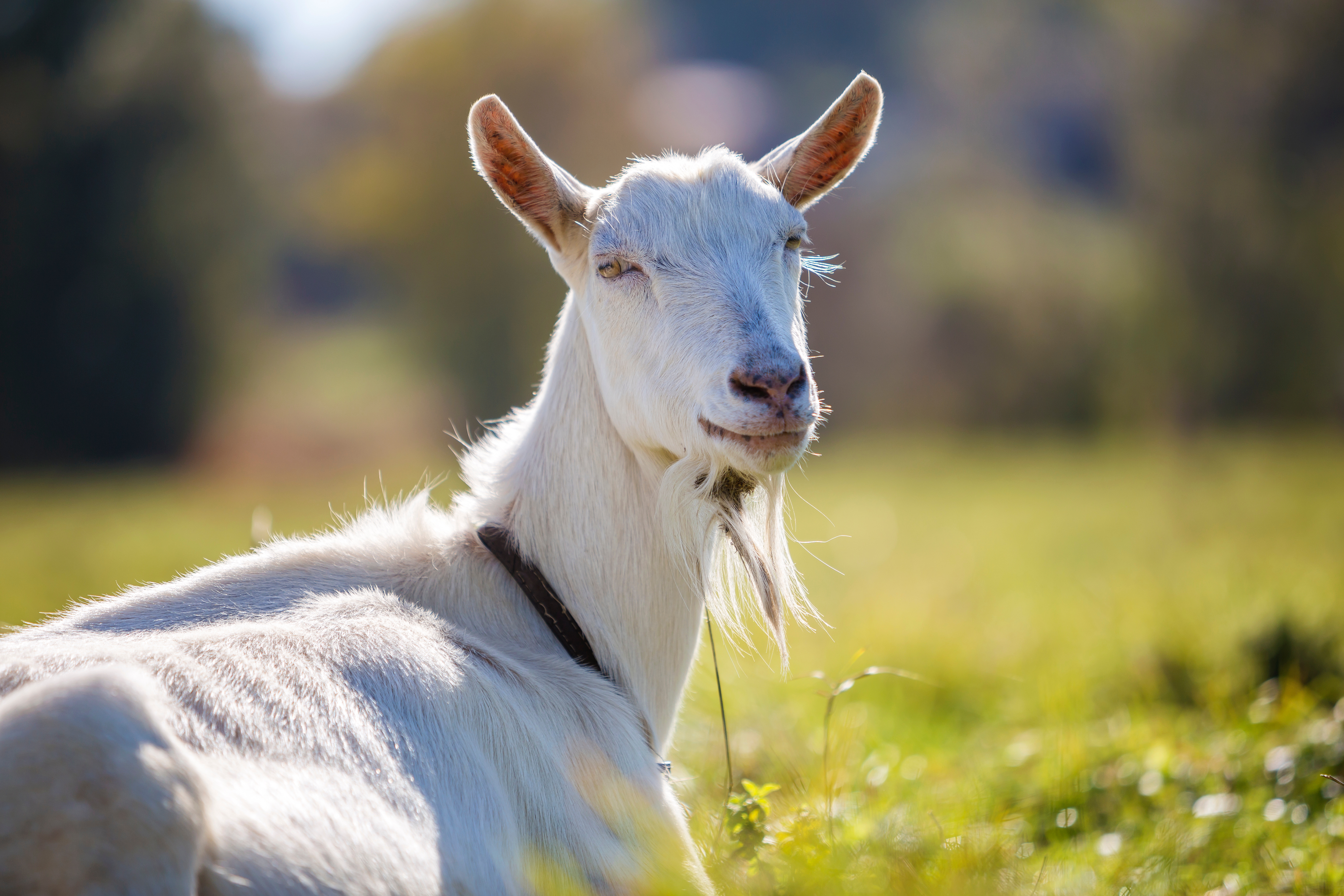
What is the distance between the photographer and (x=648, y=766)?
2.59 meters

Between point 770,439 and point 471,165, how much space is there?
2157cm

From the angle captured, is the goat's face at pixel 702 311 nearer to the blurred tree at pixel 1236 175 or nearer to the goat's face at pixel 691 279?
the goat's face at pixel 691 279

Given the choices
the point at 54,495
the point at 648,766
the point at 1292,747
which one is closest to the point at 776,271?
the point at 648,766

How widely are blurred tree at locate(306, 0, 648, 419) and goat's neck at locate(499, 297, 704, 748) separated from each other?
19.6 meters

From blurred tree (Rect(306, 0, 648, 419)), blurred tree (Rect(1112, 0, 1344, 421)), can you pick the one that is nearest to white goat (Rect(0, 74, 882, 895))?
blurred tree (Rect(1112, 0, 1344, 421))

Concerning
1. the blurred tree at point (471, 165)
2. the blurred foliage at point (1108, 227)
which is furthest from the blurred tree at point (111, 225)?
the blurred foliage at point (1108, 227)

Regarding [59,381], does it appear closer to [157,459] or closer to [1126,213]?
[157,459]

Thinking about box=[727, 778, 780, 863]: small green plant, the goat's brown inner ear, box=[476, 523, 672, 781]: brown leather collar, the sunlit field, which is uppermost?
the goat's brown inner ear

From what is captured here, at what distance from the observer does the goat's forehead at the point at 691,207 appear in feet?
9.48

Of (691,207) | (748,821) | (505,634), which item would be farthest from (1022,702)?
(691,207)

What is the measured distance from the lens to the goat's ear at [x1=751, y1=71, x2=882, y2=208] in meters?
3.20

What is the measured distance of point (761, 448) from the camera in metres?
2.50

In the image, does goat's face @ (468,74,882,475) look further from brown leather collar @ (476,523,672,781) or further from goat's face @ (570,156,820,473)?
brown leather collar @ (476,523,672,781)

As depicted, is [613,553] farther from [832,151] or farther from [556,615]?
[832,151]
